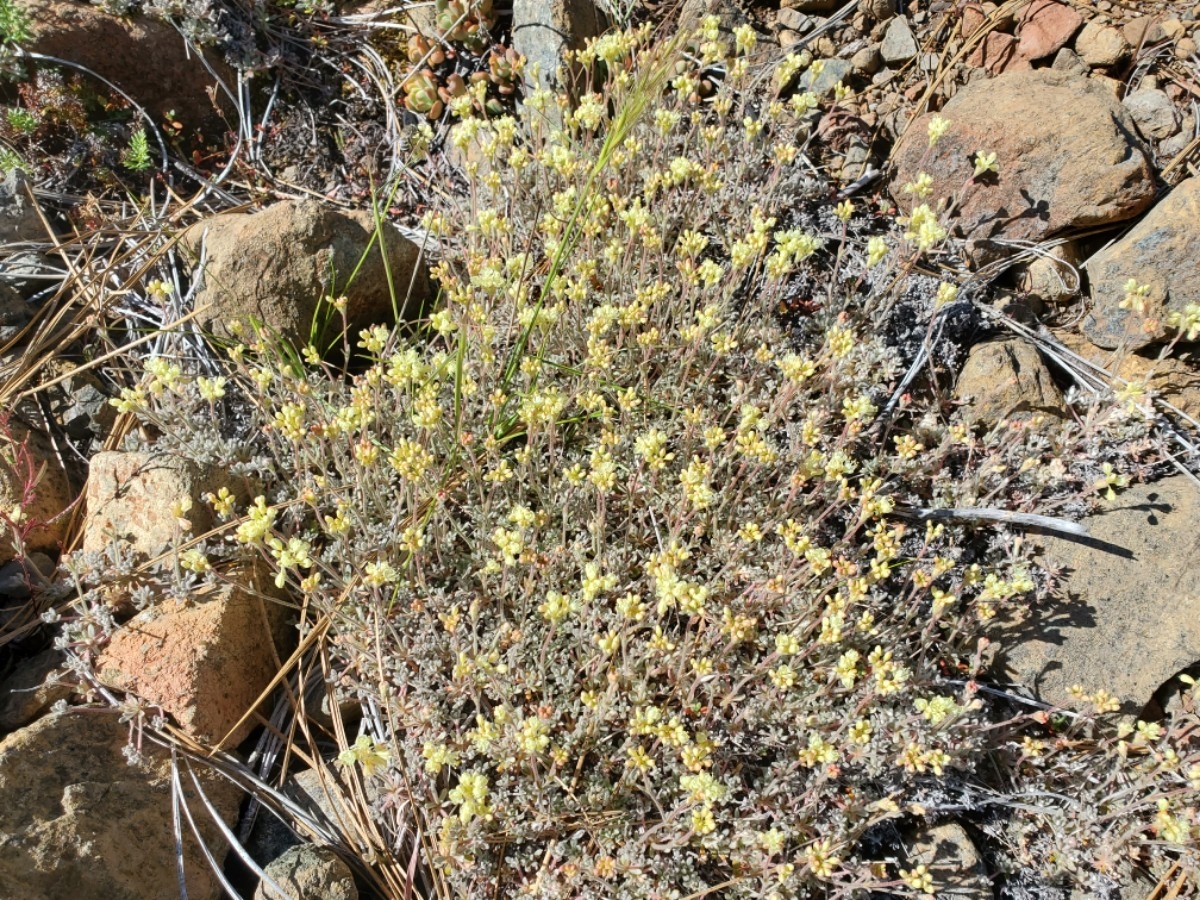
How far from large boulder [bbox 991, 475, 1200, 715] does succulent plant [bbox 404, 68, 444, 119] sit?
3.78 meters

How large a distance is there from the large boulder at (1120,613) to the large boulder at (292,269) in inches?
115

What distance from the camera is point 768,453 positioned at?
2.78 meters

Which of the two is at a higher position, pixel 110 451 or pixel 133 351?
pixel 133 351

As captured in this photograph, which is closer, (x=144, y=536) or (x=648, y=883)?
(x=648, y=883)

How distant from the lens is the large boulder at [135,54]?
4.38 meters

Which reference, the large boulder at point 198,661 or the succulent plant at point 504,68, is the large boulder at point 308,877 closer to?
the large boulder at point 198,661

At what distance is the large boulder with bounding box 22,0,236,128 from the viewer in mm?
4379

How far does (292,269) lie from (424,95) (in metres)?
1.51

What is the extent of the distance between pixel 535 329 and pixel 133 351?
73.4 inches

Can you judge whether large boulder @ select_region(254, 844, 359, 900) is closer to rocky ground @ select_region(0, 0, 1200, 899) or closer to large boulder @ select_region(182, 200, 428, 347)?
rocky ground @ select_region(0, 0, 1200, 899)

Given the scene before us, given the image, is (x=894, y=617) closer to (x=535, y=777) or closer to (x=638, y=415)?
(x=638, y=415)

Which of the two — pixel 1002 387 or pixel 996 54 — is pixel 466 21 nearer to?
pixel 996 54

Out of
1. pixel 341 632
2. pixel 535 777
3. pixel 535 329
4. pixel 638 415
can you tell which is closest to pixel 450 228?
pixel 535 329

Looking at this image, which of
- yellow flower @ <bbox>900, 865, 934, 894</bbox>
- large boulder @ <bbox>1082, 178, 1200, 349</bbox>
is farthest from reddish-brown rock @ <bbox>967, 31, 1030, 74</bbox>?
yellow flower @ <bbox>900, 865, 934, 894</bbox>
